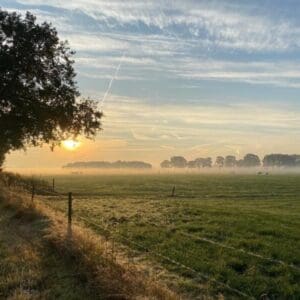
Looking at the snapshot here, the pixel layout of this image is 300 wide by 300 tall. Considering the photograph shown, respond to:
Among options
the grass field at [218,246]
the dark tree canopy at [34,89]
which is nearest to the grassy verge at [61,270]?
the grass field at [218,246]

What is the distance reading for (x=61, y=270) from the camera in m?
13.9

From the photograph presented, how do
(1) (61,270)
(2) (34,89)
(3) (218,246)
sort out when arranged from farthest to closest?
(2) (34,89)
(3) (218,246)
(1) (61,270)

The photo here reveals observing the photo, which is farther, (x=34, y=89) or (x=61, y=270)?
(x=34, y=89)

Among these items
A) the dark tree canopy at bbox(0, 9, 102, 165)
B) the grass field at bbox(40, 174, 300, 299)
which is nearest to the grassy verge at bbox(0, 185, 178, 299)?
the grass field at bbox(40, 174, 300, 299)

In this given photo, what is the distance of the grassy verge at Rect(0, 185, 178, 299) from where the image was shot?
1105 centimetres

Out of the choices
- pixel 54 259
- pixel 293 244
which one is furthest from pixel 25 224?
pixel 293 244

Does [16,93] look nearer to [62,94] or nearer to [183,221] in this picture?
[62,94]

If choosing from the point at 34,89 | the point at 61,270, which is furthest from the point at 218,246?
the point at 34,89

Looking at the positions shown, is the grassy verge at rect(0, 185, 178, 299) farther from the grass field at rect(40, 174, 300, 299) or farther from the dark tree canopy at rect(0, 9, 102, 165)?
the dark tree canopy at rect(0, 9, 102, 165)

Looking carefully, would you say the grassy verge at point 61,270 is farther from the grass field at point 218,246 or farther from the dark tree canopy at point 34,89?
the dark tree canopy at point 34,89

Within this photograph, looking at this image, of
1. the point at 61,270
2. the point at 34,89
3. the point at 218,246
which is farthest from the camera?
the point at 34,89

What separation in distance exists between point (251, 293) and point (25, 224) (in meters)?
12.0

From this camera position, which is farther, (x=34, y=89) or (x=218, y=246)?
(x=34, y=89)

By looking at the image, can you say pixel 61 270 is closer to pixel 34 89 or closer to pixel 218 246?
pixel 218 246
